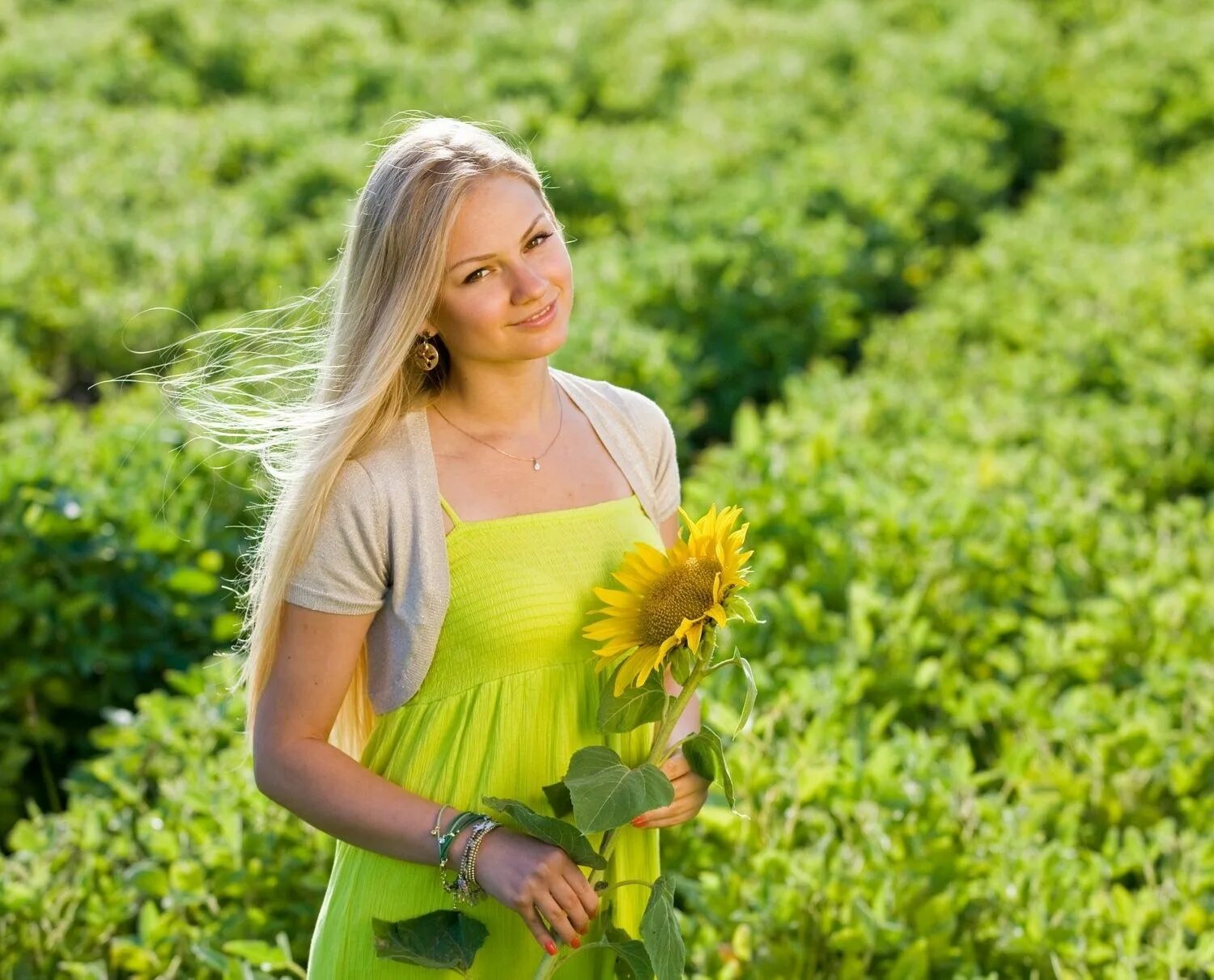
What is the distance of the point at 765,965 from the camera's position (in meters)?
2.48

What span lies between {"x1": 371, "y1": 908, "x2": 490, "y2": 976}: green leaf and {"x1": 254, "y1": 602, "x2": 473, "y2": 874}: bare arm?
70 millimetres

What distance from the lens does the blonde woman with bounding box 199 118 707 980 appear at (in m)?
1.66

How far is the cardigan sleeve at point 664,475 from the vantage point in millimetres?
1952

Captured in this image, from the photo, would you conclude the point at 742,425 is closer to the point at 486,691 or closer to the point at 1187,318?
the point at 1187,318

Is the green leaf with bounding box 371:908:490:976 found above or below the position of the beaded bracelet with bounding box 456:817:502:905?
below

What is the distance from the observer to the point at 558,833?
158 centimetres

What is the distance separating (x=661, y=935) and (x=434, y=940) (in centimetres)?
27

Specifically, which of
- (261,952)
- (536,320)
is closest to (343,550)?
(536,320)

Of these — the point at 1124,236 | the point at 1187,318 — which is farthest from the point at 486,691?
the point at 1124,236

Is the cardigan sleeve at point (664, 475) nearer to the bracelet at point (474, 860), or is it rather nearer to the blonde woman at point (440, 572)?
the blonde woman at point (440, 572)

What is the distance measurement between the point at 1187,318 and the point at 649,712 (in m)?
4.67

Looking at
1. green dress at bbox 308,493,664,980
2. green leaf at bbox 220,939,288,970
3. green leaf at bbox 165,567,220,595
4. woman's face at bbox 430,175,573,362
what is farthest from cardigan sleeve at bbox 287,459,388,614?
green leaf at bbox 165,567,220,595

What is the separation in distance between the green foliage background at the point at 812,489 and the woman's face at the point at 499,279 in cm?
43

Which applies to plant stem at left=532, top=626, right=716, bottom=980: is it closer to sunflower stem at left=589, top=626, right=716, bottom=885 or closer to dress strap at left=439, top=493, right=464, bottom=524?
sunflower stem at left=589, top=626, right=716, bottom=885
